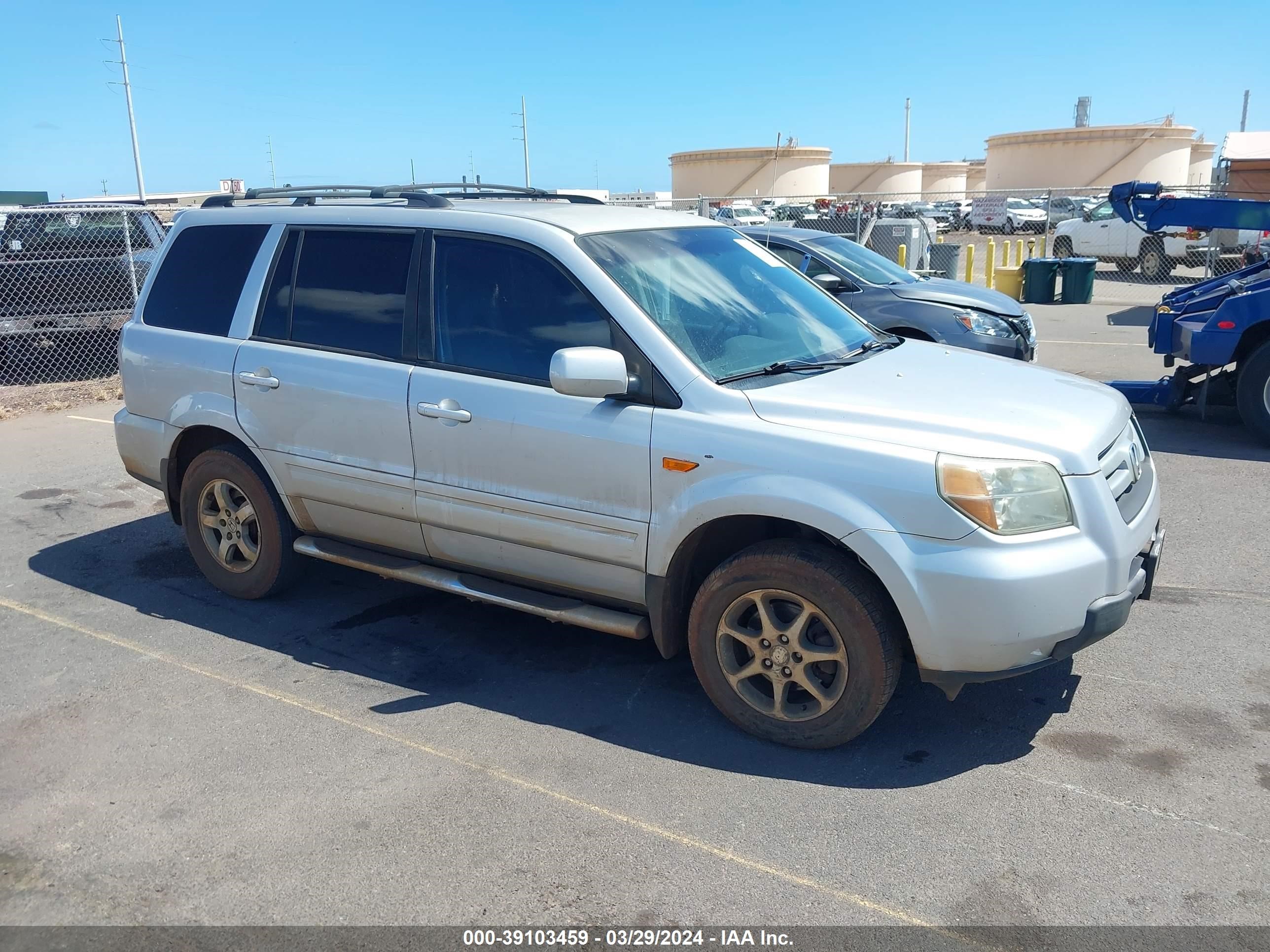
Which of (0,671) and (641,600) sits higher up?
(641,600)

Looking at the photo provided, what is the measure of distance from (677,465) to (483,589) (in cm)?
115

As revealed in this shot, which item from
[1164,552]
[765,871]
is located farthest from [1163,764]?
[1164,552]

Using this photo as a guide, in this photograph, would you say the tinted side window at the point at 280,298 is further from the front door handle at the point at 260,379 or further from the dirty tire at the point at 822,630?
the dirty tire at the point at 822,630

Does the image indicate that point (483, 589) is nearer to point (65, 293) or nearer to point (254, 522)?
point (254, 522)

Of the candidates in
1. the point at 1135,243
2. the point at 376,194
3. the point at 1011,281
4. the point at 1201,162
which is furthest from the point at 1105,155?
the point at 376,194

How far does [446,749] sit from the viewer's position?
4.00 m

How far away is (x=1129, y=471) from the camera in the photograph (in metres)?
4.09

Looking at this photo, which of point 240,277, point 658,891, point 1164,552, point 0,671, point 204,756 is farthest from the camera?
point 1164,552

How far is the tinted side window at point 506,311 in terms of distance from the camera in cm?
424

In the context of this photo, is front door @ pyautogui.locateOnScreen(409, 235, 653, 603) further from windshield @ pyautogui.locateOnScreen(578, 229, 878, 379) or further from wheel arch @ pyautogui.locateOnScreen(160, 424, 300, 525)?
wheel arch @ pyautogui.locateOnScreen(160, 424, 300, 525)

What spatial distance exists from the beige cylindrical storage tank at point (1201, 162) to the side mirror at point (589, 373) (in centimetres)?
7180

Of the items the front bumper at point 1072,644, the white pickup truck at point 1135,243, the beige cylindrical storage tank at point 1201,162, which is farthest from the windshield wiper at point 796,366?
the beige cylindrical storage tank at point 1201,162

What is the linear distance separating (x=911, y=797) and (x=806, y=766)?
39 cm

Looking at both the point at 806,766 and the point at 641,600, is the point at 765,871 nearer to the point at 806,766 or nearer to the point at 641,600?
the point at 806,766
